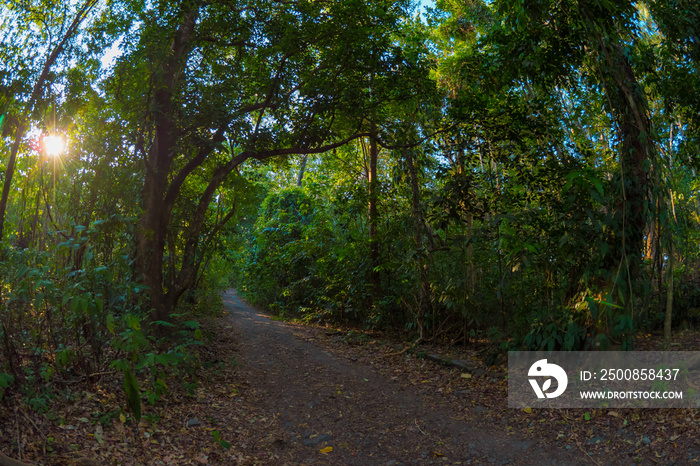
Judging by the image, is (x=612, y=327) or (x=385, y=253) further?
(x=385, y=253)

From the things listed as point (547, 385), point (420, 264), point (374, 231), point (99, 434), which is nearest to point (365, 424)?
point (547, 385)

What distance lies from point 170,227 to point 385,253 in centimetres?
487

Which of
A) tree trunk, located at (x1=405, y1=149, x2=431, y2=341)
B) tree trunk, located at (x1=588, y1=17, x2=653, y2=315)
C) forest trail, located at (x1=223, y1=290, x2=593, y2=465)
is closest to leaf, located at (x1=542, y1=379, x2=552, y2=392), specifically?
forest trail, located at (x1=223, y1=290, x2=593, y2=465)

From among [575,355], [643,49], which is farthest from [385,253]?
[643,49]

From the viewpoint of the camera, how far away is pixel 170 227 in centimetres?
906

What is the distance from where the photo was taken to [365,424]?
5.36 metres

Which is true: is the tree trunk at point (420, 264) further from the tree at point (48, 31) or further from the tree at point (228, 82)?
the tree at point (48, 31)

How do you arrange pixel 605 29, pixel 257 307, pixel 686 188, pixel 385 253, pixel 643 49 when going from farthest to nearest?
pixel 257 307 → pixel 686 188 → pixel 385 253 → pixel 643 49 → pixel 605 29

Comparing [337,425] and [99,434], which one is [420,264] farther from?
[99,434]

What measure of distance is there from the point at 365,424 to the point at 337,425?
0.33 meters

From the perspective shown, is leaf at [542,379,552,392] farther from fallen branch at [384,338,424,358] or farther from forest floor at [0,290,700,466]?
fallen branch at [384,338,424,358]

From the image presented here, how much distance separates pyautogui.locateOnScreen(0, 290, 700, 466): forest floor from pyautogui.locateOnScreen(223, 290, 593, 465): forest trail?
15mm

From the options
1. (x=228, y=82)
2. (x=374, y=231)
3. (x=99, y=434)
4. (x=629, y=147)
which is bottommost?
(x=99, y=434)

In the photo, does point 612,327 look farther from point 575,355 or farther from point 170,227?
point 170,227
